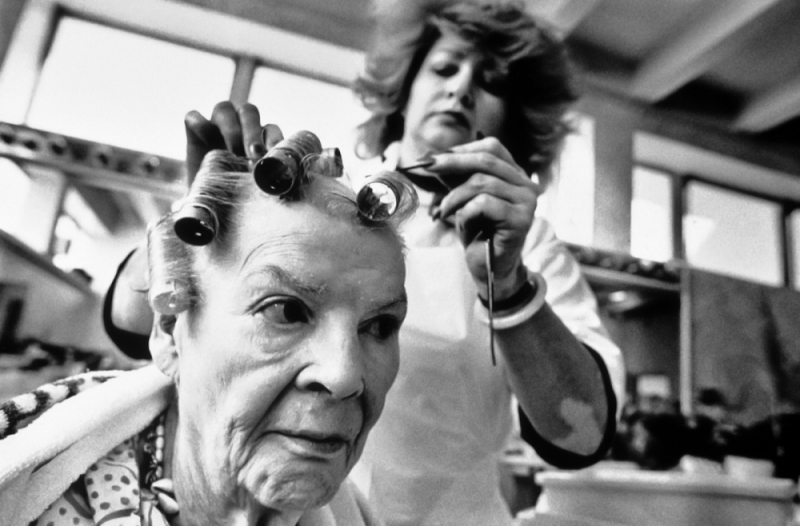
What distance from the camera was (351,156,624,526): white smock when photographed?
880mm

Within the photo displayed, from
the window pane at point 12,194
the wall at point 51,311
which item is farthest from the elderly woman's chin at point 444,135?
the window pane at point 12,194

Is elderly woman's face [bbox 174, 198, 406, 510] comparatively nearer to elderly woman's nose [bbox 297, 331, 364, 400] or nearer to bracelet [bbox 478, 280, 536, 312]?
elderly woman's nose [bbox 297, 331, 364, 400]

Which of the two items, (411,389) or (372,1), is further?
(372,1)

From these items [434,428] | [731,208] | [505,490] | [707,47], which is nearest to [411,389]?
[434,428]

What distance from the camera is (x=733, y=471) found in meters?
1.23

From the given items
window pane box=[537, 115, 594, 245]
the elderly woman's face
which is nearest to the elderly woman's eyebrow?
the elderly woman's face

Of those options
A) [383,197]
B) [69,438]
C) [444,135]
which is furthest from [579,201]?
[69,438]

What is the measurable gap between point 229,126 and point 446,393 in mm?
530

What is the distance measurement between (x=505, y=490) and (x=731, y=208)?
1.62m

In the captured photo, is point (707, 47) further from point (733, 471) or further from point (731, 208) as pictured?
point (733, 471)

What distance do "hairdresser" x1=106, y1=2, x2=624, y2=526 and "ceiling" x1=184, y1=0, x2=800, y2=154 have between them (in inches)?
33.9

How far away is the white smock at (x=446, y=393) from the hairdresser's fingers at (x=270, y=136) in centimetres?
30

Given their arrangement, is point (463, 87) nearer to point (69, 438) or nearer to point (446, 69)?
point (446, 69)

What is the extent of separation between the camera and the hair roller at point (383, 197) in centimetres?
57
